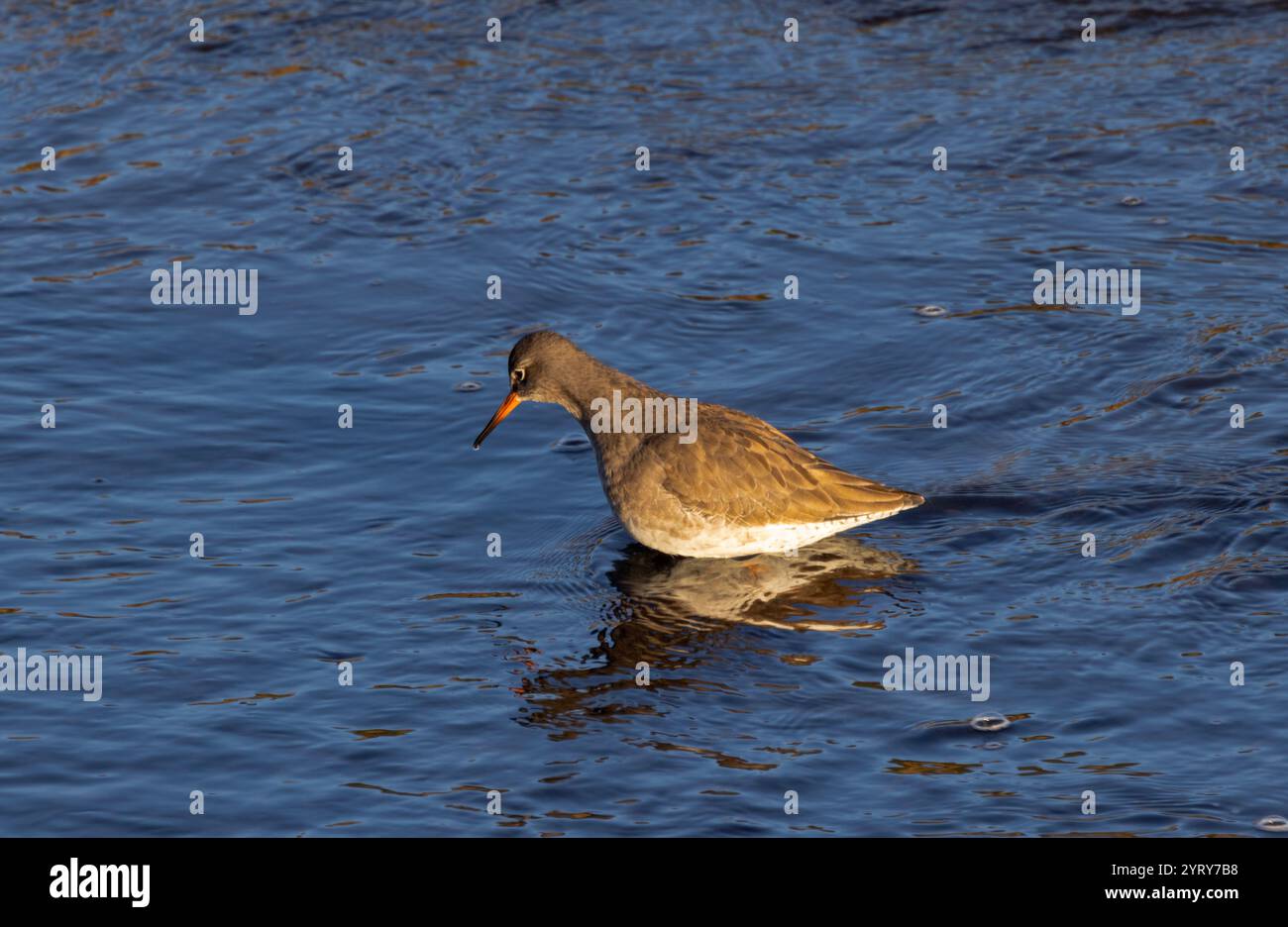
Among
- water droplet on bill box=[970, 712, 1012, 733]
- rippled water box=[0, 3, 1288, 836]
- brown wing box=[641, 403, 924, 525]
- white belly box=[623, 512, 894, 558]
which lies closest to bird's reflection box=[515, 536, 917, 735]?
rippled water box=[0, 3, 1288, 836]

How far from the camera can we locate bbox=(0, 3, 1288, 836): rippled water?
859 cm

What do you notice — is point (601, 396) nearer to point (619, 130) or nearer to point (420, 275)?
point (420, 275)

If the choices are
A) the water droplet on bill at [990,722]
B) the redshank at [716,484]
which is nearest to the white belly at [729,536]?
the redshank at [716,484]

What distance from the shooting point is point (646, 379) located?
42.5 ft

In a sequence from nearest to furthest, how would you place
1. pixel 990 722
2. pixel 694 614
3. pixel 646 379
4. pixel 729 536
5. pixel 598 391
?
pixel 990 722
pixel 694 614
pixel 729 536
pixel 598 391
pixel 646 379

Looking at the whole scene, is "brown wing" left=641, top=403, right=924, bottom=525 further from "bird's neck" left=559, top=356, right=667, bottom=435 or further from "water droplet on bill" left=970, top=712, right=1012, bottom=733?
"water droplet on bill" left=970, top=712, right=1012, bottom=733

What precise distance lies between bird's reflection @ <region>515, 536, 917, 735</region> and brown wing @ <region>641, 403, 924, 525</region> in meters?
0.37

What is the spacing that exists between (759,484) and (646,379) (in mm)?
2479

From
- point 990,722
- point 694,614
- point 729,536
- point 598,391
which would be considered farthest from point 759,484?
point 990,722

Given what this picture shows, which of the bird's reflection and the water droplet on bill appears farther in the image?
the bird's reflection

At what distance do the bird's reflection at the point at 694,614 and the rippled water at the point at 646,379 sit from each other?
0.04 metres

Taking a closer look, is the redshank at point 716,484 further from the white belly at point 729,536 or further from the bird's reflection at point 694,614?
the bird's reflection at point 694,614

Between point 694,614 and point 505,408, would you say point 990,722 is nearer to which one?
point 694,614

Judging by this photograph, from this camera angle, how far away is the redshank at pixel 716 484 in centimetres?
1063
